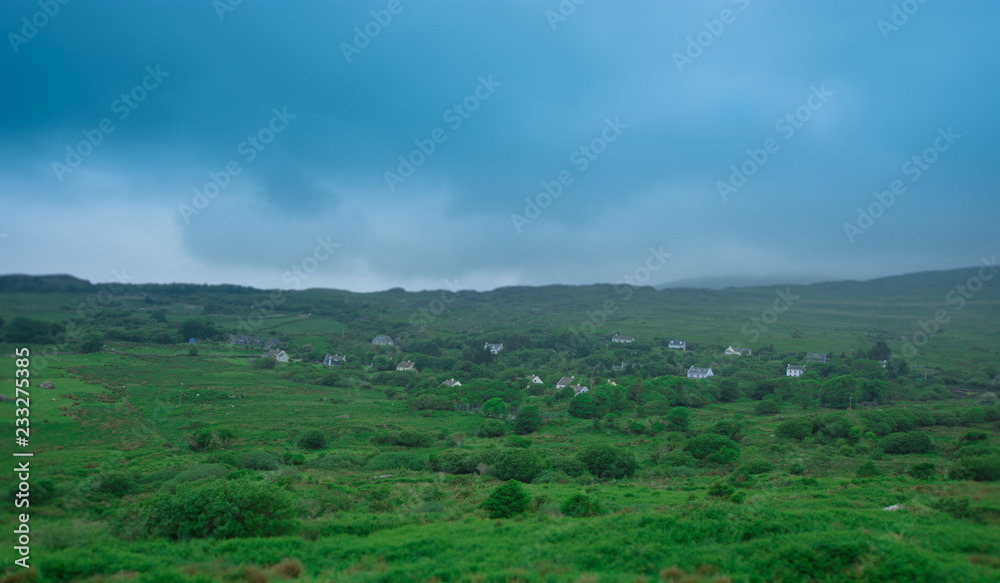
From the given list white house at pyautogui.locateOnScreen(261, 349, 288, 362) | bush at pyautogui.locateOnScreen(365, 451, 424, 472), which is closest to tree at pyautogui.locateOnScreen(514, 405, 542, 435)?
bush at pyautogui.locateOnScreen(365, 451, 424, 472)

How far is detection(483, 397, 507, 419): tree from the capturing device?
52.7 meters

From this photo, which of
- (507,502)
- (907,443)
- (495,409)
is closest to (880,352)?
(907,443)

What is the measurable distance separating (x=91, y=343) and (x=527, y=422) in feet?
121

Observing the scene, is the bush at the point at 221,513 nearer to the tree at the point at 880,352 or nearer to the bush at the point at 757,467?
the bush at the point at 757,467

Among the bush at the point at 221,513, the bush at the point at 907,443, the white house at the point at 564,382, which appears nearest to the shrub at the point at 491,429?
the white house at the point at 564,382

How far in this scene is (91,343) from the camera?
37.8 metres

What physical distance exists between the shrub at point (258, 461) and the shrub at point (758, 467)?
1147 inches

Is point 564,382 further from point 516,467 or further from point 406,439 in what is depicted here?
point 516,467

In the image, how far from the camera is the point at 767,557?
1221 centimetres

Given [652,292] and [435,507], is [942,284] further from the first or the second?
[435,507]

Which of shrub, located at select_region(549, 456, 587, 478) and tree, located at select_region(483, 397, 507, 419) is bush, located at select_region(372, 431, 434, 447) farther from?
tree, located at select_region(483, 397, 507, 419)

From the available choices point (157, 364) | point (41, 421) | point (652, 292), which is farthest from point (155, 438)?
point (652, 292)

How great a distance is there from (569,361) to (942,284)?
99.0 m

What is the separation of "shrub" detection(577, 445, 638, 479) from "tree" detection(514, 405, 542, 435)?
15.2 metres
